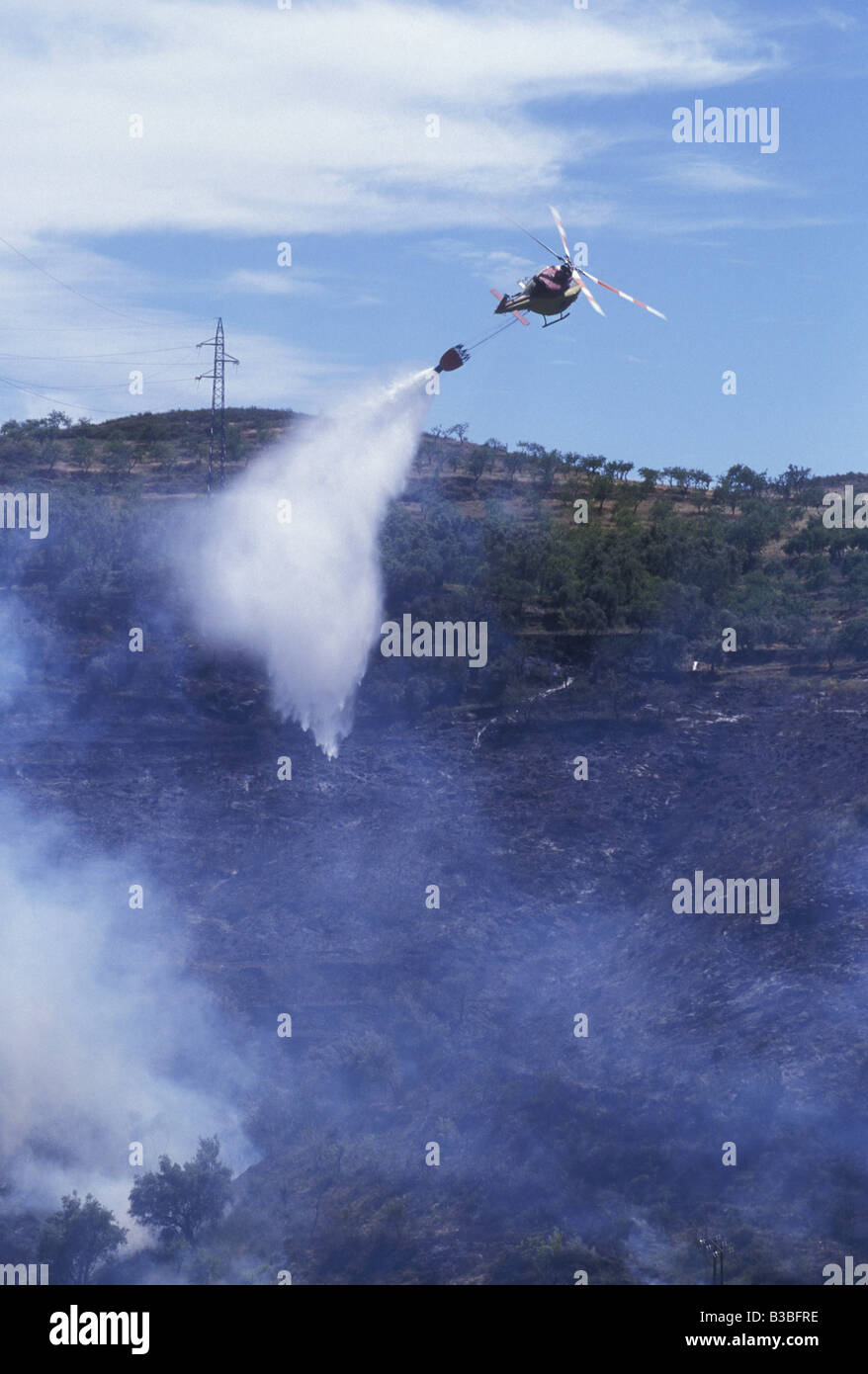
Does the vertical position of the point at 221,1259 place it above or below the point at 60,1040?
below

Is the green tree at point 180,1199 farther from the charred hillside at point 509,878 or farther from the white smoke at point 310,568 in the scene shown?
the white smoke at point 310,568

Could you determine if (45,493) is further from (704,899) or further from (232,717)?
(704,899)

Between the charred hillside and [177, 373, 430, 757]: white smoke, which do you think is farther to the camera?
[177, 373, 430, 757]: white smoke

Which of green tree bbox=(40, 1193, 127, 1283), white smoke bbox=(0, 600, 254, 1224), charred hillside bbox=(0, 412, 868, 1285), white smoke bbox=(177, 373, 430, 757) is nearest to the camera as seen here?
green tree bbox=(40, 1193, 127, 1283)

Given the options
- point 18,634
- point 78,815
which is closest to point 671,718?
point 78,815

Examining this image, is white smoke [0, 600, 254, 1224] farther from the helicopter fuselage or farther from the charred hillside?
the helicopter fuselage

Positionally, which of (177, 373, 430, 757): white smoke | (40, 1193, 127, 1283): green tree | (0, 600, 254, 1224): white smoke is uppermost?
(177, 373, 430, 757): white smoke

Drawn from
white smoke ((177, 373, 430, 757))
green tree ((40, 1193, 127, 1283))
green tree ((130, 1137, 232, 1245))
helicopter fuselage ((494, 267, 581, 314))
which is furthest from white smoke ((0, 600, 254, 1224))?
helicopter fuselage ((494, 267, 581, 314))
